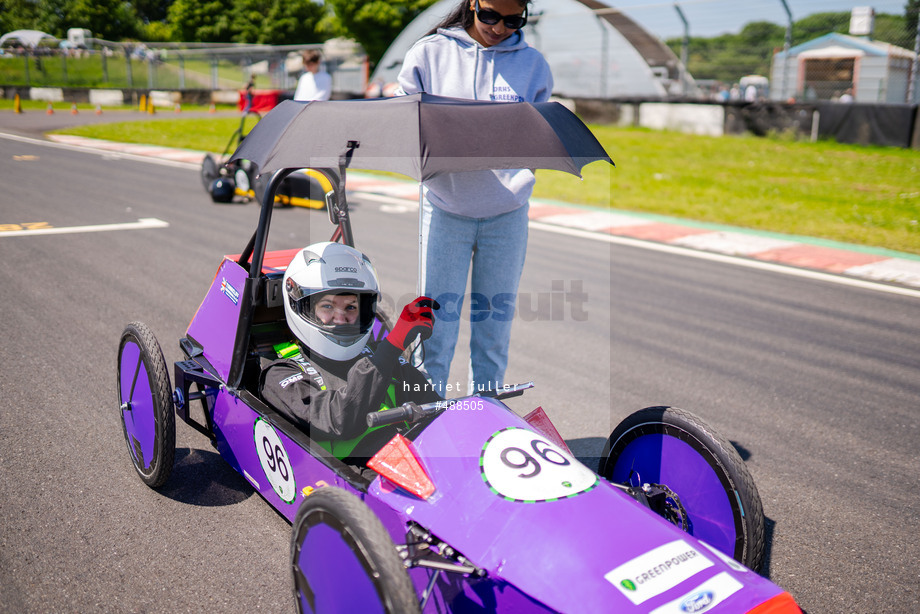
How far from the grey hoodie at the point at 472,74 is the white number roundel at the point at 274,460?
1.20 metres

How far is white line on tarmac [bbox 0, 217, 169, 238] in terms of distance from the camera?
8008 mm

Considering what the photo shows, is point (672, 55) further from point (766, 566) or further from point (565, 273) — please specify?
point (766, 566)

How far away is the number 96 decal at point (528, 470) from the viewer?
211 cm

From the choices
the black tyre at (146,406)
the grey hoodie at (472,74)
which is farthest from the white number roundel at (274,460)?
the grey hoodie at (472,74)

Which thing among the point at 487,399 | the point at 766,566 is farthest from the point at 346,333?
the point at 766,566

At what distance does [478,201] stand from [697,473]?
140 cm

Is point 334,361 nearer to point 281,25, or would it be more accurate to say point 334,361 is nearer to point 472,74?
point 472,74

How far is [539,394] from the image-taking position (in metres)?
4.50

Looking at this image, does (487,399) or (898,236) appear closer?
(487,399)

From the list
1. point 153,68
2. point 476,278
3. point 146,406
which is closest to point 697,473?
point 476,278

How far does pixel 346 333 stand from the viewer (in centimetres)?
280

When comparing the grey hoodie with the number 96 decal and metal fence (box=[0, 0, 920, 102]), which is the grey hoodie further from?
metal fence (box=[0, 0, 920, 102])

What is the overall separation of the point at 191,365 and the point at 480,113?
1863mm

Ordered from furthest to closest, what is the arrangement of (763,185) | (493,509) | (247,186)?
(763,185), (247,186), (493,509)
